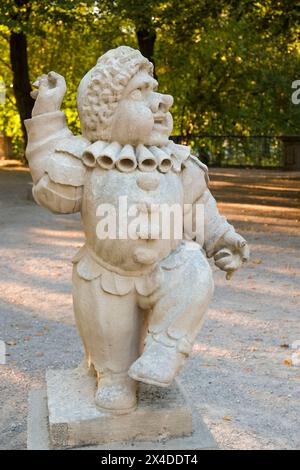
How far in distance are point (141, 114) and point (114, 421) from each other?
4.24ft

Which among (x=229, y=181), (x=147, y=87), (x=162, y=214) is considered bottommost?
(x=229, y=181)

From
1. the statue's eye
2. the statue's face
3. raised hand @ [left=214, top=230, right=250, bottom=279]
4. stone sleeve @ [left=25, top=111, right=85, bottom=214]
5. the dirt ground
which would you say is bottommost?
the dirt ground

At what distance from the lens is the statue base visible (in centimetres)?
278

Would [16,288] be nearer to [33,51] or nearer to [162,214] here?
[162,214]

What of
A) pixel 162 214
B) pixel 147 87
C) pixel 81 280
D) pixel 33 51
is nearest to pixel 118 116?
pixel 147 87

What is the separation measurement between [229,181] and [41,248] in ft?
34.3

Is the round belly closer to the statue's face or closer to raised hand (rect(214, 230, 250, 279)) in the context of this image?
the statue's face

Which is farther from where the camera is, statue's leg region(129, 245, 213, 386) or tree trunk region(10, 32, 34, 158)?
tree trunk region(10, 32, 34, 158)

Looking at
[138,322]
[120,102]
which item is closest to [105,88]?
[120,102]

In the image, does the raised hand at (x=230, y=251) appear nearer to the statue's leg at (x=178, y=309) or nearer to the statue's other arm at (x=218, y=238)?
the statue's other arm at (x=218, y=238)

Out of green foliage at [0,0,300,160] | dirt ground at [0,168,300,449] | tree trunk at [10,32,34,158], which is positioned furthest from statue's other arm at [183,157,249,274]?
tree trunk at [10,32,34,158]

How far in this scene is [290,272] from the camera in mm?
8227

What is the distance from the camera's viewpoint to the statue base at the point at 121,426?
110 inches
